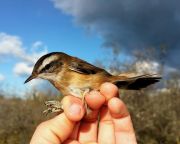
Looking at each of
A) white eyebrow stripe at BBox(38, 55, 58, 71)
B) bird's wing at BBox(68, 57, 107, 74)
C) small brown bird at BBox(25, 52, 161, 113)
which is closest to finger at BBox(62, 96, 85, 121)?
small brown bird at BBox(25, 52, 161, 113)

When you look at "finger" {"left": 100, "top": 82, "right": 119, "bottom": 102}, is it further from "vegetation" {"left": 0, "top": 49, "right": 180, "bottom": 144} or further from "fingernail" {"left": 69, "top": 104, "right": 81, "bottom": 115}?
"vegetation" {"left": 0, "top": 49, "right": 180, "bottom": 144}

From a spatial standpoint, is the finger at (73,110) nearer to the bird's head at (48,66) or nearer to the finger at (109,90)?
the finger at (109,90)

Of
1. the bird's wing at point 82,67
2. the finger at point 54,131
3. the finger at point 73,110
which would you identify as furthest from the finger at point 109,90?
the bird's wing at point 82,67

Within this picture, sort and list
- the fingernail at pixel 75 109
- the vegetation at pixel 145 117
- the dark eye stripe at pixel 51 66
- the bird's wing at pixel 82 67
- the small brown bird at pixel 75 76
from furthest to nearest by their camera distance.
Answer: the vegetation at pixel 145 117
the dark eye stripe at pixel 51 66
the bird's wing at pixel 82 67
the small brown bird at pixel 75 76
the fingernail at pixel 75 109

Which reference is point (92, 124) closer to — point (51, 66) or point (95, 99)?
point (95, 99)

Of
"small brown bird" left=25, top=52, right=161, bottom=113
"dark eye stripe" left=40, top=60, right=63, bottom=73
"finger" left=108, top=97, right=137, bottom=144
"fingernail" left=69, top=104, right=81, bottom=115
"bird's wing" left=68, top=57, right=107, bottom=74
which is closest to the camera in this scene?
"fingernail" left=69, top=104, right=81, bottom=115

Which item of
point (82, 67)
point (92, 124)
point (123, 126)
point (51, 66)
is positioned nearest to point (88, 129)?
point (92, 124)
